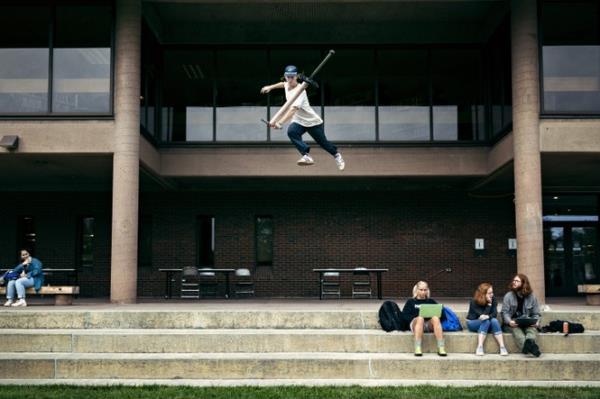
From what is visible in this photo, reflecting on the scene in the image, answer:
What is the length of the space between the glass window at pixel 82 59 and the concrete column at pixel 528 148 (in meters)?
9.45

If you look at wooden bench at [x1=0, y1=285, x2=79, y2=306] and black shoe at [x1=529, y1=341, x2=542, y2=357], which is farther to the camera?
wooden bench at [x1=0, y1=285, x2=79, y2=306]

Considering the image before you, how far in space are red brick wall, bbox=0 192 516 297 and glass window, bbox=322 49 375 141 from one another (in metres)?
2.73

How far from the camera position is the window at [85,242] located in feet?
70.1

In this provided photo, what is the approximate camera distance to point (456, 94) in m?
19.4

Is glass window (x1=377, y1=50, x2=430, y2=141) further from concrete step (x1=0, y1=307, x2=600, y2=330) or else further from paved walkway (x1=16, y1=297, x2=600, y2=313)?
concrete step (x1=0, y1=307, x2=600, y2=330)

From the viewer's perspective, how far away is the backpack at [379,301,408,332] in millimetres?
11992

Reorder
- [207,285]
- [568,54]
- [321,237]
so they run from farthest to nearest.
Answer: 1. [321,237]
2. [207,285]
3. [568,54]

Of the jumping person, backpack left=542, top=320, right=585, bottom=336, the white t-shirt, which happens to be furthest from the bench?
the white t-shirt

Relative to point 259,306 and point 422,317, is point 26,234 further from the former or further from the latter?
point 422,317

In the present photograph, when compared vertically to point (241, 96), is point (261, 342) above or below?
below

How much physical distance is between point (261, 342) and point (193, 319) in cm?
165

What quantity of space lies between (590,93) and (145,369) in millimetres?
11593

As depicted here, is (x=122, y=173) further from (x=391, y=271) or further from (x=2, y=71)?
(x=391, y=271)

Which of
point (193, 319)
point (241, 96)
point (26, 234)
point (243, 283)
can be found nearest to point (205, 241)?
point (243, 283)
